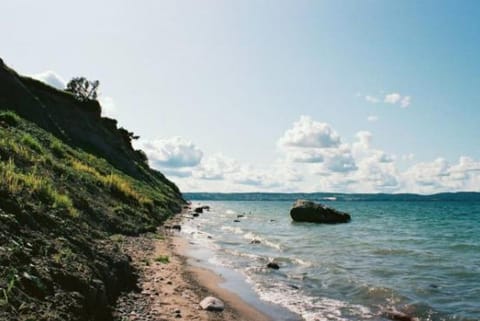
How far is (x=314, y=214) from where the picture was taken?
6356cm

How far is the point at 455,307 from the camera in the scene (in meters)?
17.0

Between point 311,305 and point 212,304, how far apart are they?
4.37 metres

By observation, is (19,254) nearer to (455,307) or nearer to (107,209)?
(455,307)

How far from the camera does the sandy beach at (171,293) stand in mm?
12406

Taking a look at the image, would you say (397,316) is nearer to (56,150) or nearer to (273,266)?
(273,266)

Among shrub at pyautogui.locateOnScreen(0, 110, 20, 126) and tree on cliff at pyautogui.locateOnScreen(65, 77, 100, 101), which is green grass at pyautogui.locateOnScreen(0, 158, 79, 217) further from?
tree on cliff at pyautogui.locateOnScreen(65, 77, 100, 101)

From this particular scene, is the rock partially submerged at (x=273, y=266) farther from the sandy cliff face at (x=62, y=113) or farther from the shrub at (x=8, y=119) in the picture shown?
the sandy cliff face at (x=62, y=113)

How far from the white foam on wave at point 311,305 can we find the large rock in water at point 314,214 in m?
45.5

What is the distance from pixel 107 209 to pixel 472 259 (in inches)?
1004

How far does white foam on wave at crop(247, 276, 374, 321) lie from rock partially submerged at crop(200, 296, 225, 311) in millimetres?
2844

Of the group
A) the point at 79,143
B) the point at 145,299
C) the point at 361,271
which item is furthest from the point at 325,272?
the point at 79,143

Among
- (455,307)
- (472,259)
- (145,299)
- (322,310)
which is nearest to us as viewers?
(145,299)

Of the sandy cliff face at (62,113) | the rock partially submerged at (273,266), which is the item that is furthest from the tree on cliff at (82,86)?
the rock partially submerged at (273,266)

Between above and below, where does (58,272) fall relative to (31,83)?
below
